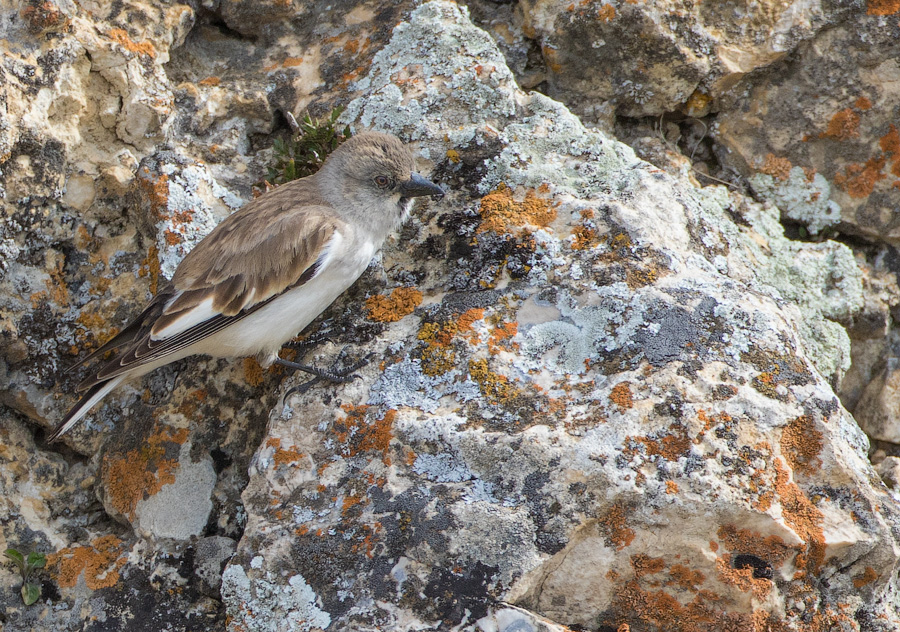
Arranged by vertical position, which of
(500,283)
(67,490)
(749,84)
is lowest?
(67,490)

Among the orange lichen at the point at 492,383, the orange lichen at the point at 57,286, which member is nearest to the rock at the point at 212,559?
the orange lichen at the point at 492,383

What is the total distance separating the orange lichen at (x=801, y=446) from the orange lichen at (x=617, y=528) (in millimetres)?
755

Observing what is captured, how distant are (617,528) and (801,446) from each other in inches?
34.7

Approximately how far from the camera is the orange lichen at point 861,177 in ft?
15.1

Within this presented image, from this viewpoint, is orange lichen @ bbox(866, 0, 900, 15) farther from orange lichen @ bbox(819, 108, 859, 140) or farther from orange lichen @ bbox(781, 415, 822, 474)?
orange lichen @ bbox(781, 415, 822, 474)

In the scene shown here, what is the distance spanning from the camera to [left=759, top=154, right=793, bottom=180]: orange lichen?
15.5 ft

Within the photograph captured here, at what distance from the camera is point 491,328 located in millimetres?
3812

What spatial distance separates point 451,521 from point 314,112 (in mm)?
2868

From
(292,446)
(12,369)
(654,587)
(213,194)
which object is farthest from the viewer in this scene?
(213,194)

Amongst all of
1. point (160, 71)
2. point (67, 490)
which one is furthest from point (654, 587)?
point (160, 71)

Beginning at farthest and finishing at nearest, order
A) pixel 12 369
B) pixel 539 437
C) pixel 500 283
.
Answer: pixel 12 369 < pixel 500 283 < pixel 539 437

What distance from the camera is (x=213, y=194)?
4684 mm

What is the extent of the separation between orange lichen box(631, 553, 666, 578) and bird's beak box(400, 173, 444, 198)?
2160 mm

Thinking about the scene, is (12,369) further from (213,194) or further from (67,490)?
(213,194)
